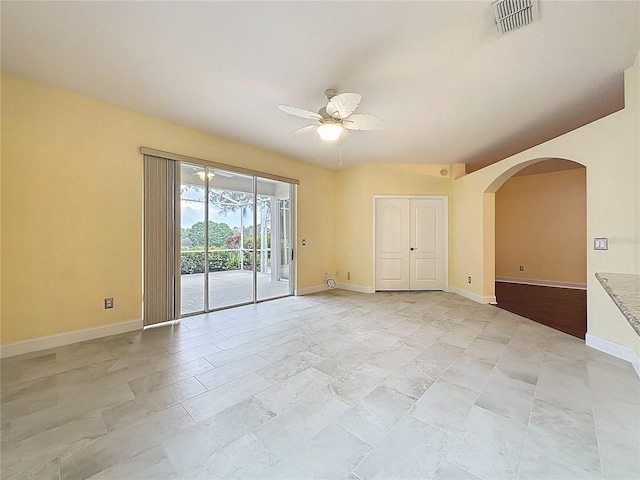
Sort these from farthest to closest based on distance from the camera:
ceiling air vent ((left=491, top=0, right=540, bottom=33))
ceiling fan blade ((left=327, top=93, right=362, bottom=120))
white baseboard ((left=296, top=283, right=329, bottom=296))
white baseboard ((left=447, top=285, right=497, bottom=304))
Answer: white baseboard ((left=296, top=283, right=329, bottom=296)), white baseboard ((left=447, top=285, right=497, bottom=304)), ceiling fan blade ((left=327, top=93, right=362, bottom=120)), ceiling air vent ((left=491, top=0, right=540, bottom=33))

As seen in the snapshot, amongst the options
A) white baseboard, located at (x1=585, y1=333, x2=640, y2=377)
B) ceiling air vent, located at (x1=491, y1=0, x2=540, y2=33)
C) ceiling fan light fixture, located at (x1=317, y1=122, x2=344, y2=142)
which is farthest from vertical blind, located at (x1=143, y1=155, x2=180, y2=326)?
white baseboard, located at (x1=585, y1=333, x2=640, y2=377)

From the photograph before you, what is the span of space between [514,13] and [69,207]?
460cm

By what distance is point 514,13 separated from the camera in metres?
1.82

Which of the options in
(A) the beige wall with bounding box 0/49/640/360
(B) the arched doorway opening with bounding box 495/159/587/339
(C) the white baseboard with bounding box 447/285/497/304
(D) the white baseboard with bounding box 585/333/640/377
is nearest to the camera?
(D) the white baseboard with bounding box 585/333/640/377

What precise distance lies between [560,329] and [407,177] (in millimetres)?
3723

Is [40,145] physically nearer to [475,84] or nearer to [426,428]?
[426,428]

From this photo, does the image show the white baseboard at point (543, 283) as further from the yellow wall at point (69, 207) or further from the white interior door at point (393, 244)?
the yellow wall at point (69, 207)

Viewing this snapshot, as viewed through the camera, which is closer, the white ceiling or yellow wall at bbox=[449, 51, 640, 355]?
the white ceiling

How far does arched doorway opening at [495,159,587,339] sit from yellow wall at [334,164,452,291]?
1.99 metres

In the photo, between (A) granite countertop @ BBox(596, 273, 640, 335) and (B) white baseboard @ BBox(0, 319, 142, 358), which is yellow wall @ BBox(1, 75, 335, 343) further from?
(A) granite countertop @ BBox(596, 273, 640, 335)

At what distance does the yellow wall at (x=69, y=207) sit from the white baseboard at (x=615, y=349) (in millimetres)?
5462

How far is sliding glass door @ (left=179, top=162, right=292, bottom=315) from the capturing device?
4094 mm

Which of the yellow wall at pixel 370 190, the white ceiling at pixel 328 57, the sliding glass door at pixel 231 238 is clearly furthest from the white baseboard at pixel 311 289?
the white ceiling at pixel 328 57

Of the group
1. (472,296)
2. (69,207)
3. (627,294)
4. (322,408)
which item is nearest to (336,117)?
(627,294)
